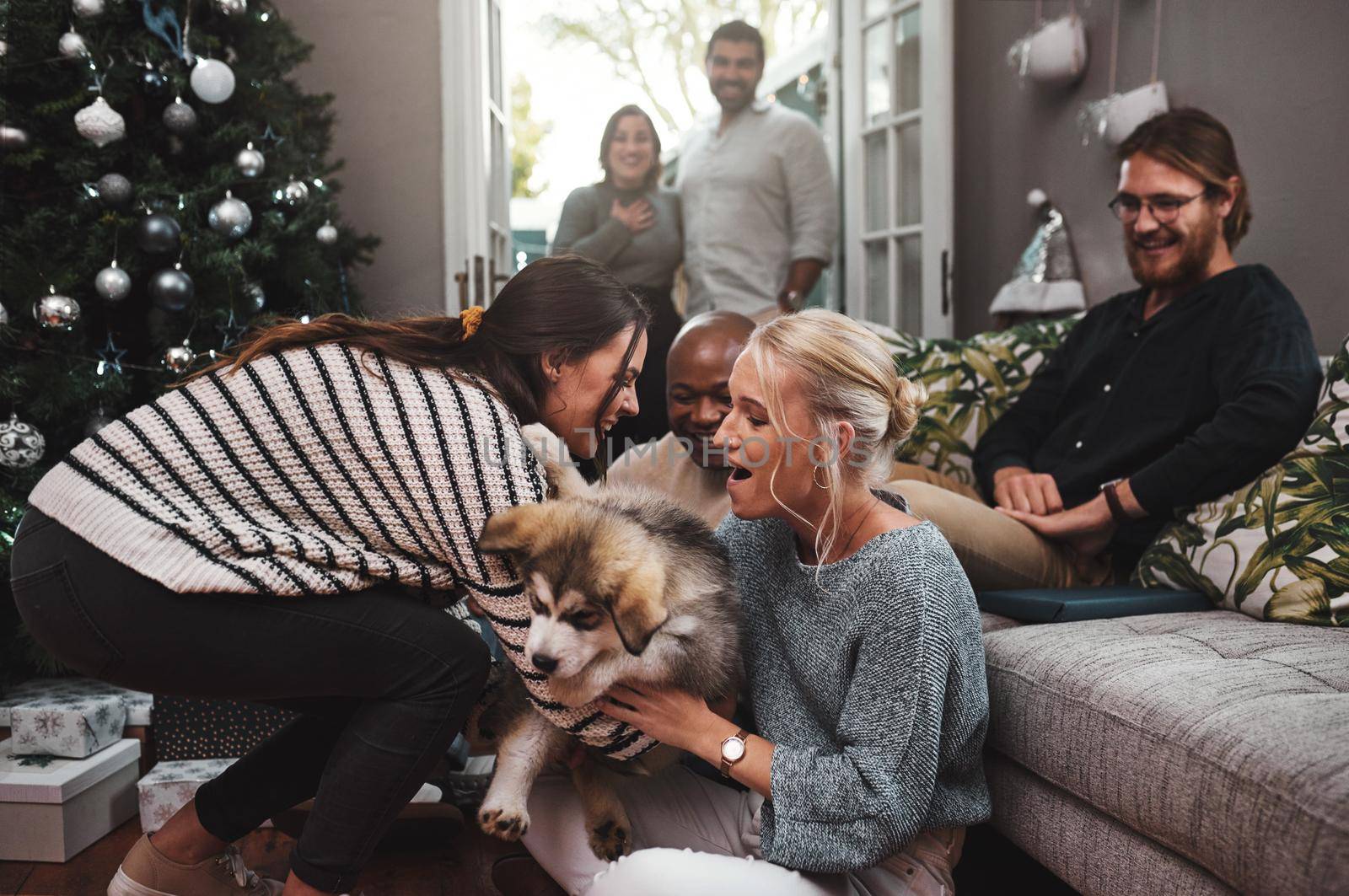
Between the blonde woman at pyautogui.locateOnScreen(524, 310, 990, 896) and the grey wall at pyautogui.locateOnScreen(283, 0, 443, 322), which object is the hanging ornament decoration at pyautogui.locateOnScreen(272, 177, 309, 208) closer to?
the grey wall at pyautogui.locateOnScreen(283, 0, 443, 322)

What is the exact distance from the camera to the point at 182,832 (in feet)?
5.33

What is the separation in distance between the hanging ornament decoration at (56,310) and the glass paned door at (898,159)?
3251mm

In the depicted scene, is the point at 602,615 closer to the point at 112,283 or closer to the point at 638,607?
the point at 638,607

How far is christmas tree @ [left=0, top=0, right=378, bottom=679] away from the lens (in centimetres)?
263

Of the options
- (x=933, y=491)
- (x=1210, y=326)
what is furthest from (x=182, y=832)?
(x=1210, y=326)

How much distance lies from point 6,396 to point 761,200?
109 inches

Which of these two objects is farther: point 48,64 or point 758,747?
point 48,64

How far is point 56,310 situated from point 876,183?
350 centimetres

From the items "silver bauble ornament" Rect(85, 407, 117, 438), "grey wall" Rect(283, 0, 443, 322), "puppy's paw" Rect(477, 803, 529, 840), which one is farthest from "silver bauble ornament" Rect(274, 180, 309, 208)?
"puppy's paw" Rect(477, 803, 529, 840)

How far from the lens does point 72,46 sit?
267 cm

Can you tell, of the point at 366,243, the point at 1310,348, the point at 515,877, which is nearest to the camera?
the point at 515,877

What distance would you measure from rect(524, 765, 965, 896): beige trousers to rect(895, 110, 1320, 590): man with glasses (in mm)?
689

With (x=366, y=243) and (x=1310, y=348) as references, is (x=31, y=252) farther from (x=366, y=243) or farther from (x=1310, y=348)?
(x=1310, y=348)

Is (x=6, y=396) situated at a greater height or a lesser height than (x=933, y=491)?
greater
